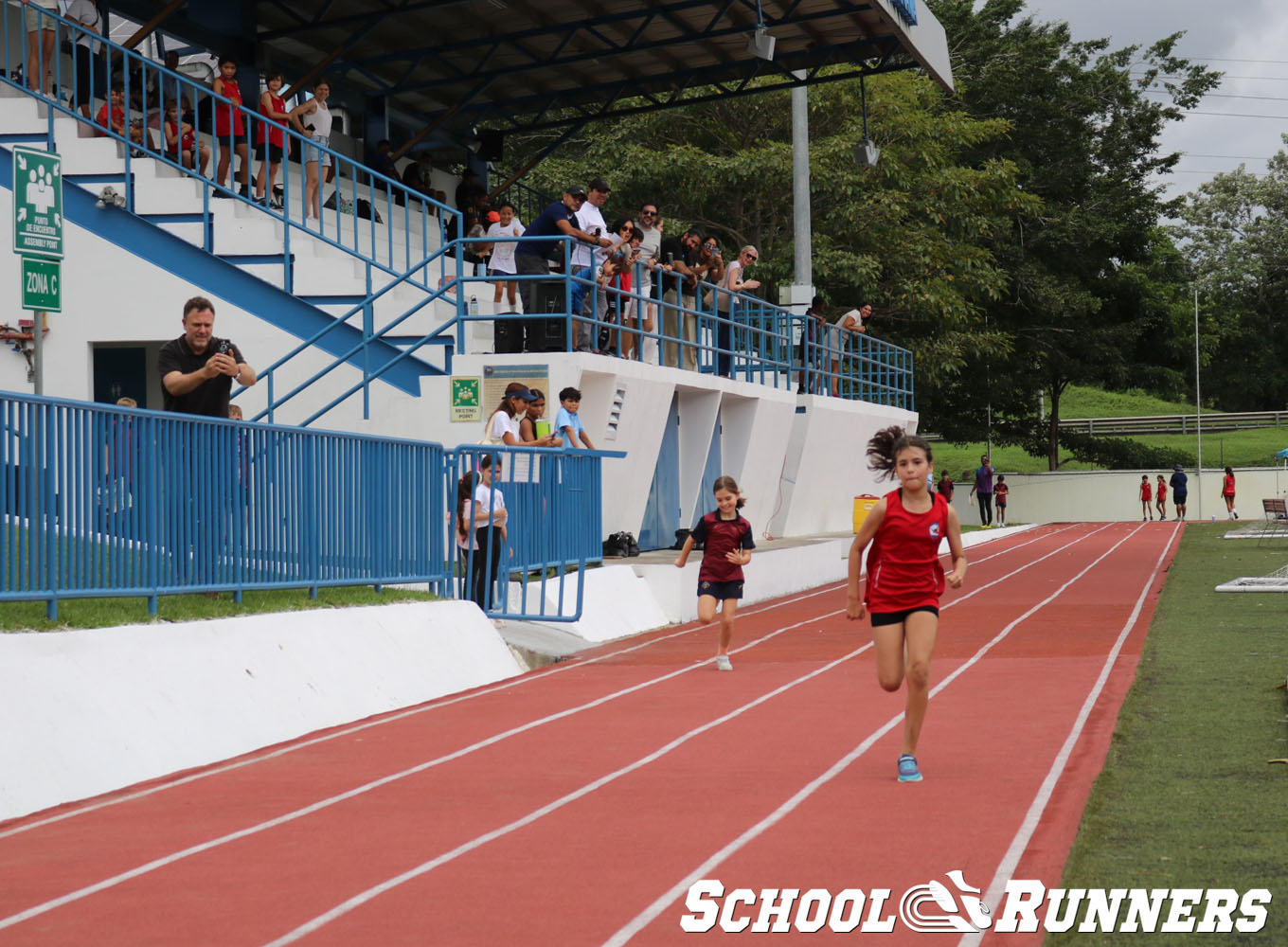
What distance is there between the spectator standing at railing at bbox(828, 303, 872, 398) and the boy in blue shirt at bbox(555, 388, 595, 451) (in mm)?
14918

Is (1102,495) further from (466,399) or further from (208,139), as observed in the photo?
(466,399)

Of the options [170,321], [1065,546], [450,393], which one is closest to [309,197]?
[170,321]

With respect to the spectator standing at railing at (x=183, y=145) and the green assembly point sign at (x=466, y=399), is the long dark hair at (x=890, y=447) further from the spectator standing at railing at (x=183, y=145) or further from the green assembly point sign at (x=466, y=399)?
the spectator standing at railing at (x=183, y=145)

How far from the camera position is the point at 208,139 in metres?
21.9

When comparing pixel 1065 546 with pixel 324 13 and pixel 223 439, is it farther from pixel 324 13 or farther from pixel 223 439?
pixel 223 439

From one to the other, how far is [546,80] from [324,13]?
5.95m

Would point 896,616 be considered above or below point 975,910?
above

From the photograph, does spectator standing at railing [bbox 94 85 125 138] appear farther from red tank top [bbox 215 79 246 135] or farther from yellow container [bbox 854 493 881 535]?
yellow container [bbox 854 493 881 535]

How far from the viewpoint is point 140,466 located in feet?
34.1

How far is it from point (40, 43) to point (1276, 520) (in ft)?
94.3

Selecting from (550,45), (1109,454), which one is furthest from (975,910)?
(1109,454)

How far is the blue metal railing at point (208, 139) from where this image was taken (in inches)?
774

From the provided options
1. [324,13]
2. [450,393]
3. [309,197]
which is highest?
[324,13]

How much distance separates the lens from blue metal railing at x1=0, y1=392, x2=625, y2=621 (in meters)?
9.30
